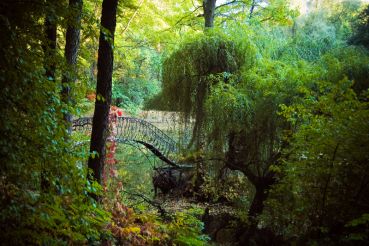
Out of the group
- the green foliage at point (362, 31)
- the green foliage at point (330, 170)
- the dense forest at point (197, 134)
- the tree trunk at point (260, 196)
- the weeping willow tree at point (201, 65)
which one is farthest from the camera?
the green foliage at point (362, 31)

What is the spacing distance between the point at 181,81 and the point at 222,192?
9.10ft

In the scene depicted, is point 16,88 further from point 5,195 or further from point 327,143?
point 327,143

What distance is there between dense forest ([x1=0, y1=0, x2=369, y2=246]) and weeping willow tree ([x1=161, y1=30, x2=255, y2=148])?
0.03m

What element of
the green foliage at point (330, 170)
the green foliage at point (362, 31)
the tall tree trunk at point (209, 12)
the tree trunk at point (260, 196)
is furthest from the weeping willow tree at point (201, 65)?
the green foliage at point (330, 170)

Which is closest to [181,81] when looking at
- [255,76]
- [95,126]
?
[255,76]

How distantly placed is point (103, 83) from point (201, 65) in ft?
15.8

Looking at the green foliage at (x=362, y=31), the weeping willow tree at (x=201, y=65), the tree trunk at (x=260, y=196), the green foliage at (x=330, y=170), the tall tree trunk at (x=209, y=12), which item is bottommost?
the tree trunk at (x=260, y=196)

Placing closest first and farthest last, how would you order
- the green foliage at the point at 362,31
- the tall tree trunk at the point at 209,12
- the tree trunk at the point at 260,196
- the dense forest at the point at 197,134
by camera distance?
the dense forest at the point at 197,134
the tree trunk at the point at 260,196
the green foliage at the point at 362,31
the tall tree trunk at the point at 209,12

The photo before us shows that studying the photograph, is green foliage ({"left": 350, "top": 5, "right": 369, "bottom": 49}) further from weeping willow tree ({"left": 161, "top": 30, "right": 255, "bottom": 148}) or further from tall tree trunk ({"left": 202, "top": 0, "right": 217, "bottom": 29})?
tall tree trunk ({"left": 202, "top": 0, "right": 217, "bottom": 29})

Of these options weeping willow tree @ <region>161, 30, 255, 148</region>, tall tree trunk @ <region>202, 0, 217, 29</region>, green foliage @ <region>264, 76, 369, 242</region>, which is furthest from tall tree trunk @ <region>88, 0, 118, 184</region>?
tall tree trunk @ <region>202, 0, 217, 29</region>

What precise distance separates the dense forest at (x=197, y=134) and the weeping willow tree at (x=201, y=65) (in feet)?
0.09

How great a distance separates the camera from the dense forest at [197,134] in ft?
7.05

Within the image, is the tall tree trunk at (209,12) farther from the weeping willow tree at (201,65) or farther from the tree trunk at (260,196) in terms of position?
the tree trunk at (260,196)

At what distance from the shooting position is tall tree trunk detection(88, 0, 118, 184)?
11.9 ft
